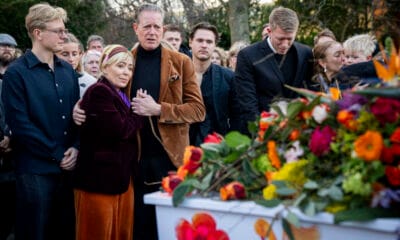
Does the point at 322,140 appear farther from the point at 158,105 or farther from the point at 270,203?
the point at 158,105

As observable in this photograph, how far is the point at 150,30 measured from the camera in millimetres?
4621

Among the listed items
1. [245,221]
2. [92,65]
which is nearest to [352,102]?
[245,221]

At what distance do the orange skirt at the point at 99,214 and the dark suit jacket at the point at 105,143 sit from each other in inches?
2.5

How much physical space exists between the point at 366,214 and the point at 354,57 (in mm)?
3338

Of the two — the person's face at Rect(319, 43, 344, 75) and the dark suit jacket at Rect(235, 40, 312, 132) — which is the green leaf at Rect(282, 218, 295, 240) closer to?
the dark suit jacket at Rect(235, 40, 312, 132)

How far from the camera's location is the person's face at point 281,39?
4.80 m

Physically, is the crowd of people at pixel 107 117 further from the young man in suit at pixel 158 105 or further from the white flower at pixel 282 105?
the white flower at pixel 282 105

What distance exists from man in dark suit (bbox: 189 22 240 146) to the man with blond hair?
50.2 inches

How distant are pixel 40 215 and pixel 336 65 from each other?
2.76 meters

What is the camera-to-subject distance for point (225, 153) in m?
2.81

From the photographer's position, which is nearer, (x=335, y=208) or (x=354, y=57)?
(x=335, y=208)

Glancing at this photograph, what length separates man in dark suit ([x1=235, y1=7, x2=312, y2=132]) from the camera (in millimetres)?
4805

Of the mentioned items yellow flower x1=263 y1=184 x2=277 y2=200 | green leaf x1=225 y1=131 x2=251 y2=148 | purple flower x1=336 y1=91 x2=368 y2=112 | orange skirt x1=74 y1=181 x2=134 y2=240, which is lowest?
orange skirt x1=74 y1=181 x2=134 y2=240

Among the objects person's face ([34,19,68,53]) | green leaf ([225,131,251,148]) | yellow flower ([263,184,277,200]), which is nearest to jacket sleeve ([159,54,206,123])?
person's face ([34,19,68,53])
